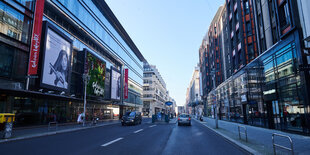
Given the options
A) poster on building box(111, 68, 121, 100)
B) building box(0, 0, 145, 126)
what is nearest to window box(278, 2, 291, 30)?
building box(0, 0, 145, 126)

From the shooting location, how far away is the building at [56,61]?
58.2 ft

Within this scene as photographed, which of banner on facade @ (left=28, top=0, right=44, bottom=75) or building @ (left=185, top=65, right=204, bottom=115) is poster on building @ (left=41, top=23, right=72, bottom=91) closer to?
banner on facade @ (left=28, top=0, right=44, bottom=75)

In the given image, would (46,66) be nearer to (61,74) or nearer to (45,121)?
(61,74)

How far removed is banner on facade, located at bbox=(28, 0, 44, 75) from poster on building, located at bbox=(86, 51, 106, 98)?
11.4 metres

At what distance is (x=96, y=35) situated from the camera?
36.2 meters

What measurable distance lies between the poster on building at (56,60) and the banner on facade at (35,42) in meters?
1.10

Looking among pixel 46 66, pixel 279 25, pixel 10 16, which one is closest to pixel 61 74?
pixel 46 66

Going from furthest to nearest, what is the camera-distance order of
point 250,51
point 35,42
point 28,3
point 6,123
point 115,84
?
point 115,84 → point 250,51 → point 28,3 → point 35,42 → point 6,123

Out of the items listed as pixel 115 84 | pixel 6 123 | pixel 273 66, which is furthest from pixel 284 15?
pixel 115 84

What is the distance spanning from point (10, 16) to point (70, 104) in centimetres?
1451

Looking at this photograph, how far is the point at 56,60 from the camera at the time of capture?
2288 centimetres

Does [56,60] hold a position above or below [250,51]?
below

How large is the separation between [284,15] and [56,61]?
2495 cm

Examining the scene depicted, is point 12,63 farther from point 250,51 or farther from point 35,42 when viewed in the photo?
point 250,51
